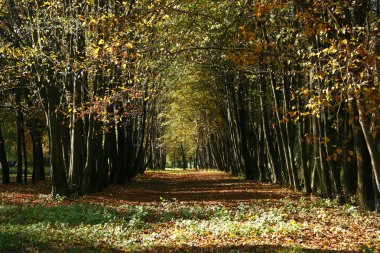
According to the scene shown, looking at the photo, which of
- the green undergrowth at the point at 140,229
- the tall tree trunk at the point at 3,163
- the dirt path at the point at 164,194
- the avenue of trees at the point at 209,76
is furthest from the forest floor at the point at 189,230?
the tall tree trunk at the point at 3,163

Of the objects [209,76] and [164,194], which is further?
[209,76]

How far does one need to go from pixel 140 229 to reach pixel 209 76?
21716 mm

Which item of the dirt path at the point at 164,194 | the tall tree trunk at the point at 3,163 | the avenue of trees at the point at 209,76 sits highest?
the avenue of trees at the point at 209,76

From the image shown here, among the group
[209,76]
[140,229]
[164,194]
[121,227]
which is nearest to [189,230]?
[140,229]

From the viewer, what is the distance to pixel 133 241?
9.09 m

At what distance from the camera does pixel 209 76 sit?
103ft

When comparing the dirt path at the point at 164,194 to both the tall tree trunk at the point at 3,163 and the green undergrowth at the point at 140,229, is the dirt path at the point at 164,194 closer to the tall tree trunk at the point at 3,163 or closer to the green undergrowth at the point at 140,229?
the tall tree trunk at the point at 3,163

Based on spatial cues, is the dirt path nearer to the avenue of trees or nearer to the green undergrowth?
the avenue of trees

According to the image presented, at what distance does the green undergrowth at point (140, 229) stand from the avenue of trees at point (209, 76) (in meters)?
2.37

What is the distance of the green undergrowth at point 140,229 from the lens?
27.8ft

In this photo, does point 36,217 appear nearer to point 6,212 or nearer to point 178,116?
point 6,212

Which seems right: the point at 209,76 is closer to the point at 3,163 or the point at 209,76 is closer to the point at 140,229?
the point at 3,163

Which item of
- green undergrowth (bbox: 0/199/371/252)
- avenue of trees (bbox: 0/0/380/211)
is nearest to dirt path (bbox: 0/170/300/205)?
avenue of trees (bbox: 0/0/380/211)

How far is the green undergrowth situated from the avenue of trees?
237cm
